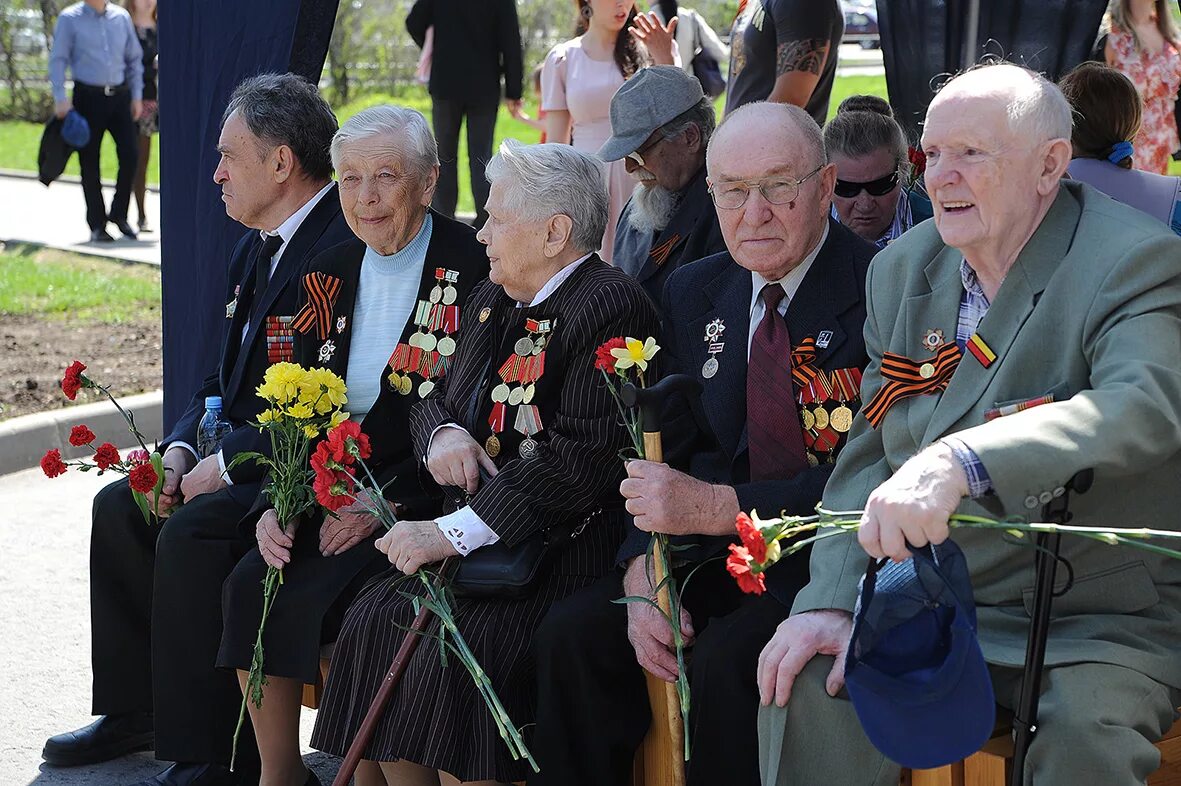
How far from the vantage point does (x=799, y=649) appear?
2.83 metres

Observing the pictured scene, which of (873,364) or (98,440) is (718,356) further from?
(98,440)

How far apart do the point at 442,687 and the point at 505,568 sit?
30 centimetres

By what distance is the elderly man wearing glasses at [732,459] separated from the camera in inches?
123

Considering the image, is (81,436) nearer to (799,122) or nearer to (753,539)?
(799,122)

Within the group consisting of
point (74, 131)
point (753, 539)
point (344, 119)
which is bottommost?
point (344, 119)

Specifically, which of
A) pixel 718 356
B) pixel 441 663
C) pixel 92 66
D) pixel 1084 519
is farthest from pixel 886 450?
pixel 92 66

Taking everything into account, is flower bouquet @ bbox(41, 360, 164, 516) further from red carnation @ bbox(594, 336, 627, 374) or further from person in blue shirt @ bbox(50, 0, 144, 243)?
person in blue shirt @ bbox(50, 0, 144, 243)

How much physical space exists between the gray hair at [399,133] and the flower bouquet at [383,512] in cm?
94

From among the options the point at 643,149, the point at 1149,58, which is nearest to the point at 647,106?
the point at 643,149

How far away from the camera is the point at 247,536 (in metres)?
4.10

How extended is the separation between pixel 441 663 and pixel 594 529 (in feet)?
1.71

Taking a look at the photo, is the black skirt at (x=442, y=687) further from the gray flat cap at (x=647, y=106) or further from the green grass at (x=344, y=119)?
the green grass at (x=344, y=119)

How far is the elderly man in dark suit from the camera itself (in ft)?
13.2

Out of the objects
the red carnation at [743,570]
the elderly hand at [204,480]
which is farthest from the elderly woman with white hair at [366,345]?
the red carnation at [743,570]
